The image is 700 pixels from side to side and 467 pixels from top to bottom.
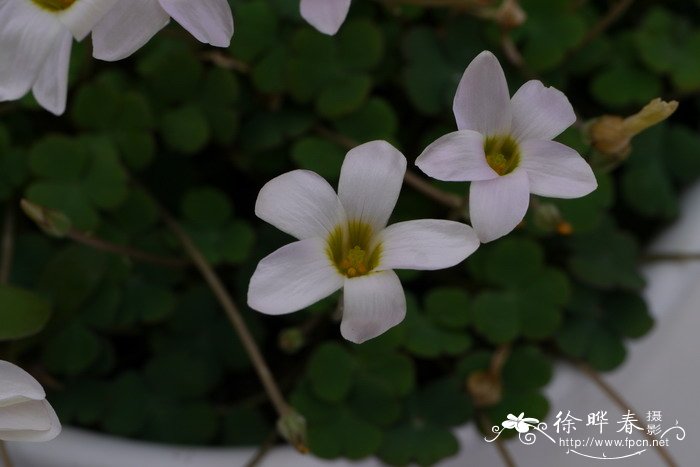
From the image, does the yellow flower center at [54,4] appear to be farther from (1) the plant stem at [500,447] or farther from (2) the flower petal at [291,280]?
(1) the plant stem at [500,447]

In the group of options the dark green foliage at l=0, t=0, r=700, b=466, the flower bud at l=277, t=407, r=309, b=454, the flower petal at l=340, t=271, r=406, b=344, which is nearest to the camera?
the flower petal at l=340, t=271, r=406, b=344

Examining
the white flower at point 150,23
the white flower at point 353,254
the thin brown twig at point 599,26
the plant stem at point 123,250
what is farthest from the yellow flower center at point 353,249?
the thin brown twig at point 599,26

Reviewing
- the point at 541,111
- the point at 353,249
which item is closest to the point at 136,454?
the point at 353,249

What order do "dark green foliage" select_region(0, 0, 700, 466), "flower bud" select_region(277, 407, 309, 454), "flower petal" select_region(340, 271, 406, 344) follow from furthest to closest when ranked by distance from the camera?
"dark green foliage" select_region(0, 0, 700, 466), "flower bud" select_region(277, 407, 309, 454), "flower petal" select_region(340, 271, 406, 344)

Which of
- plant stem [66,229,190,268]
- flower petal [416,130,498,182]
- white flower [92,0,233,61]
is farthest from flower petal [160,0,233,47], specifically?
plant stem [66,229,190,268]

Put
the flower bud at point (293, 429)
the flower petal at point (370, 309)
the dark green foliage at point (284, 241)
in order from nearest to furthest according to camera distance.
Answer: the flower petal at point (370, 309) → the flower bud at point (293, 429) → the dark green foliage at point (284, 241)

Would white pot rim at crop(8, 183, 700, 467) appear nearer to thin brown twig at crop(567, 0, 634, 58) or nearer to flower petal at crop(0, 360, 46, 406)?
flower petal at crop(0, 360, 46, 406)
